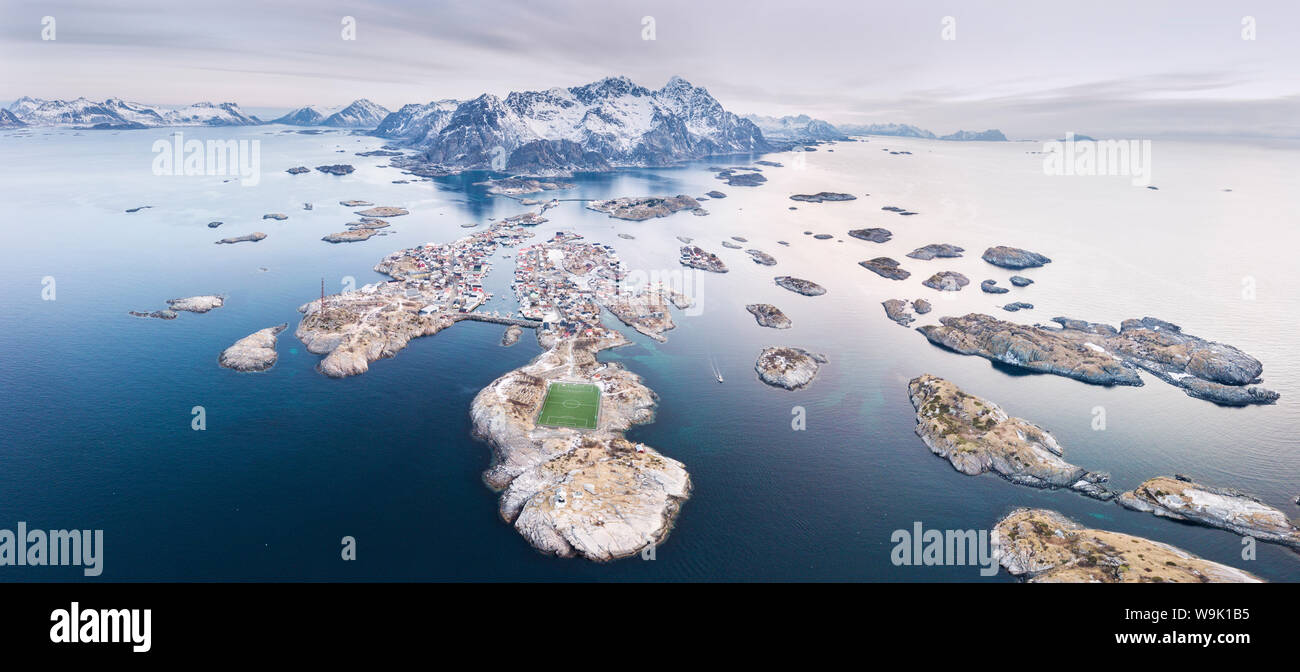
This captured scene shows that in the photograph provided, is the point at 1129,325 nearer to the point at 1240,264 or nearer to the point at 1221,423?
the point at 1221,423

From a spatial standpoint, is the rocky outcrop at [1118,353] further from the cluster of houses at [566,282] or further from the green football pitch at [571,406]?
the green football pitch at [571,406]

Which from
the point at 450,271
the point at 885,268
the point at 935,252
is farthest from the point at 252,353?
the point at 935,252

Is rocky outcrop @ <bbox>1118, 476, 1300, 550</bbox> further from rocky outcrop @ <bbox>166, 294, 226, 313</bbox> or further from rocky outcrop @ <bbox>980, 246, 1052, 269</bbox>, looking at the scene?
rocky outcrop @ <bbox>166, 294, 226, 313</bbox>

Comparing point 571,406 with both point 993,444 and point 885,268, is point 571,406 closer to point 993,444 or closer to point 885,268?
point 993,444

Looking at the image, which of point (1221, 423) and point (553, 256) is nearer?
point (1221, 423)

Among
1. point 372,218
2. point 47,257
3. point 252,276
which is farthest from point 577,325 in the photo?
point 47,257

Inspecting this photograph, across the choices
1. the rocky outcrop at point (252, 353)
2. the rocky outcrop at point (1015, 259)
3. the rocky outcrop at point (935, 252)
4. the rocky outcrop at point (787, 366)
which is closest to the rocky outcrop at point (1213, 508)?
the rocky outcrop at point (787, 366)
